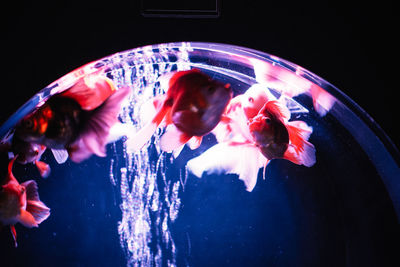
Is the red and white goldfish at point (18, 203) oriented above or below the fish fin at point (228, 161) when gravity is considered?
below

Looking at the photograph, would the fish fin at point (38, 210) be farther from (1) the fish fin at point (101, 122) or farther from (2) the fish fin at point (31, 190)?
(1) the fish fin at point (101, 122)

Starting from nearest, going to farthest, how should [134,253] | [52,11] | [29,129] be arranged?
[29,129] < [52,11] < [134,253]

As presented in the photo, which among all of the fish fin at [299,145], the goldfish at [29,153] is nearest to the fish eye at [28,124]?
the goldfish at [29,153]

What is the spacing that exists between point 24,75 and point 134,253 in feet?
2.40

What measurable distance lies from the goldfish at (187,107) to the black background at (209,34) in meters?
0.20

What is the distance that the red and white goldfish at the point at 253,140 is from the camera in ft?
3.31

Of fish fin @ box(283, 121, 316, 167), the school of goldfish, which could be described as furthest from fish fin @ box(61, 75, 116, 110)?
fish fin @ box(283, 121, 316, 167)

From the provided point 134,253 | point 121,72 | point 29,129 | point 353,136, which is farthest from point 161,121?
point 353,136

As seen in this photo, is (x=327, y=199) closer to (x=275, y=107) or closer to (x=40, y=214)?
(x=275, y=107)

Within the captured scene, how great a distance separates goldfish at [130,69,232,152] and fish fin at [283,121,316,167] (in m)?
0.35

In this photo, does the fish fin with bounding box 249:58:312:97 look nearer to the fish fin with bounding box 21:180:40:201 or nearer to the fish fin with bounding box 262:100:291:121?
the fish fin with bounding box 262:100:291:121

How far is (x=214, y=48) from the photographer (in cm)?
100

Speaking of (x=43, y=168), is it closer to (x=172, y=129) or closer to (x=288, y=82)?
(x=172, y=129)

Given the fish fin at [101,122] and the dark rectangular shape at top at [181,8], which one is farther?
the dark rectangular shape at top at [181,8]
